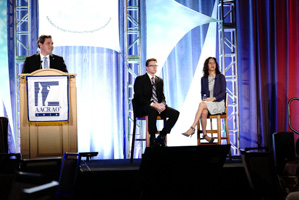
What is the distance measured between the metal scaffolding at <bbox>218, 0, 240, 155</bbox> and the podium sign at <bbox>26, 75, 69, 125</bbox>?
258 centimetres

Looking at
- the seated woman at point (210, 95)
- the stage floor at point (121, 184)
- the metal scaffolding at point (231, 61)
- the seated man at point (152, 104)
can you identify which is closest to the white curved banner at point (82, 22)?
the seated man at point (152, 104)

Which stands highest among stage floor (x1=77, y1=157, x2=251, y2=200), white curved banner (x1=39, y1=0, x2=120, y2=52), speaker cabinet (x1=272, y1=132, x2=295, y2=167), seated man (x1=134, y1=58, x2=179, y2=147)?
white curved banner (x1=39, y1=0, x2=120, y2=52)

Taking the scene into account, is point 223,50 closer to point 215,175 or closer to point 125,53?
point 125,53

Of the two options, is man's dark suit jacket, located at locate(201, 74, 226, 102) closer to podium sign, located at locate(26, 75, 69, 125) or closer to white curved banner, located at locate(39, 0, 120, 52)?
white curved banner, located at locate(39, 0, 120, 52)

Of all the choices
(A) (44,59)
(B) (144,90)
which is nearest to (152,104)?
(B) (144,90)

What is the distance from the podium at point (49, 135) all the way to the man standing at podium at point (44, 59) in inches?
23.8

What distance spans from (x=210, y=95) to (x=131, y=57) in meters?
1.33

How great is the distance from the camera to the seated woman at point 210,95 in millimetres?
4594

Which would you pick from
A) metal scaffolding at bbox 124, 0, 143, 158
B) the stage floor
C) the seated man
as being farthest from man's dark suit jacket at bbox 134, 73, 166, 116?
the stage floor

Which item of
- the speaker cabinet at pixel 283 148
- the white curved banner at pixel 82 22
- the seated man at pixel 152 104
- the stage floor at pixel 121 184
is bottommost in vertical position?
the stage floor at pixel 121 184

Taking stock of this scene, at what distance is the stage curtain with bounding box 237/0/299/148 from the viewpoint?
553 centimetres

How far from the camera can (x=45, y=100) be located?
12.3 ft

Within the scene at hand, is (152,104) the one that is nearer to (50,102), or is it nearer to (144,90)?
(144,90)

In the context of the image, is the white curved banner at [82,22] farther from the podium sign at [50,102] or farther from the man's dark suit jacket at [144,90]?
the podium sign at [50,102]
